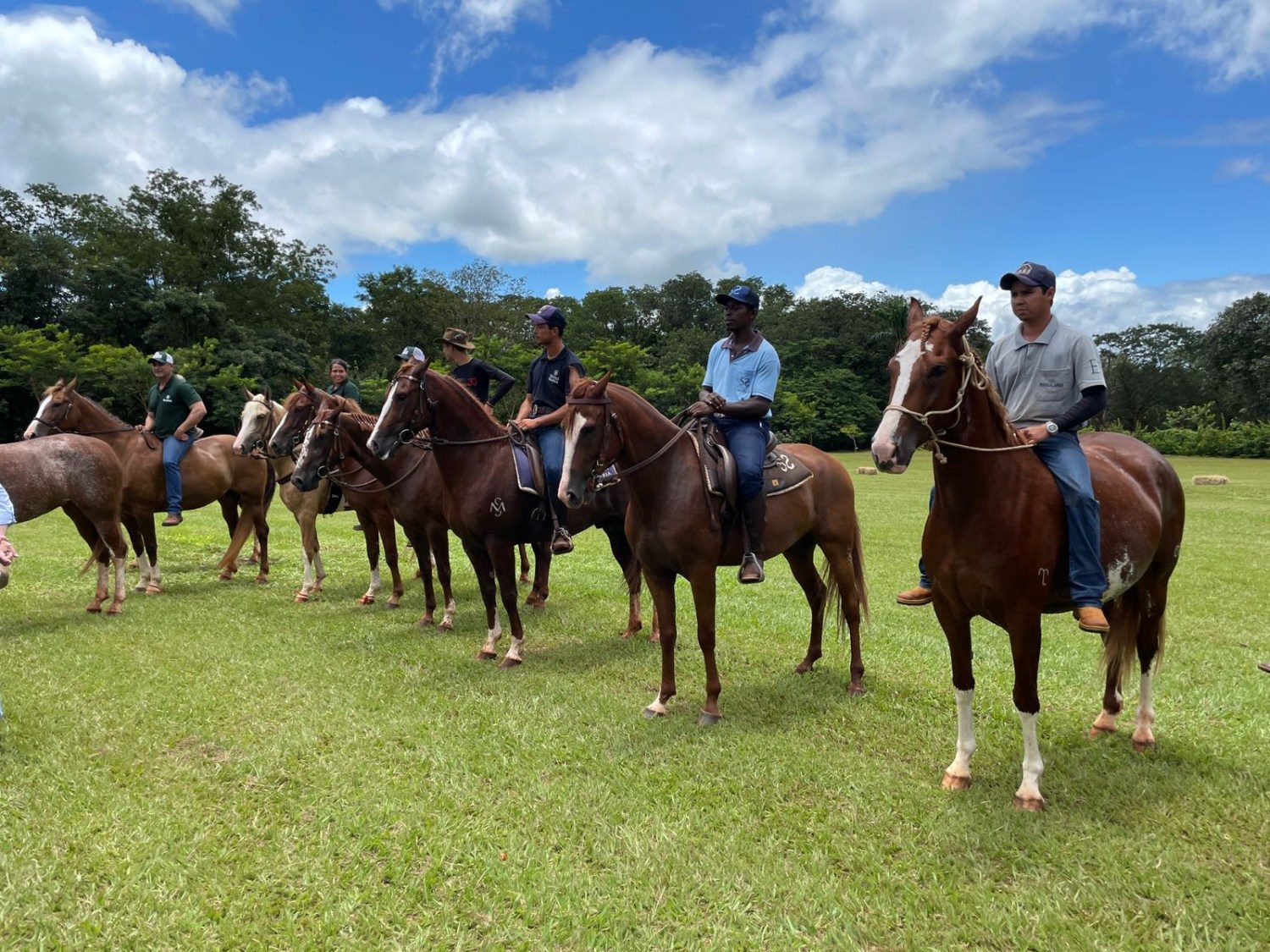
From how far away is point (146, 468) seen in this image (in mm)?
9547

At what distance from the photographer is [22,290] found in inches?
1523

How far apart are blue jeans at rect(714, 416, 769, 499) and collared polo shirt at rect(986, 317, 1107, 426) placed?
171 cm

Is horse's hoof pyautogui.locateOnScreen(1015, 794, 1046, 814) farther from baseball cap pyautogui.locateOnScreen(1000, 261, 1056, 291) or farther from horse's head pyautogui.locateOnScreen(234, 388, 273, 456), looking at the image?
horse's head pyautogui.locateOnScreen(234, 388, 273, 456)

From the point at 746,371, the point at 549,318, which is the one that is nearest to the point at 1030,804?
the point at 746,371

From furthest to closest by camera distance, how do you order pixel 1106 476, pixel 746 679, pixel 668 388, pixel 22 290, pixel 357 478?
pixel 668 388 → pixel 22 290 → pixel 357 478 → pixel 746 679 → pixel 1106 476

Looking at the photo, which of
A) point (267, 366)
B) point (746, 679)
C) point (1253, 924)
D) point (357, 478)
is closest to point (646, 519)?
point (746, 679)

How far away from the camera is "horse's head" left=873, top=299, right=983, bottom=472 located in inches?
135

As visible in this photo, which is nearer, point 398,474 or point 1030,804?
point 1030,804

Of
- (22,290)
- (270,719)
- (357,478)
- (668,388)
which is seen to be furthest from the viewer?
(668,388)

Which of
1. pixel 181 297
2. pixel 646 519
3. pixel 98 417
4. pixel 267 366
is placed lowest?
pixel 646 519

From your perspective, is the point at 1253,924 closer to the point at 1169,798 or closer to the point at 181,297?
the point at 1169,798

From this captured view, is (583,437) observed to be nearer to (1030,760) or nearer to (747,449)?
(747,449)

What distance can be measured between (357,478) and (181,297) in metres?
39.5

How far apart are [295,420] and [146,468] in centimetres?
301
